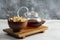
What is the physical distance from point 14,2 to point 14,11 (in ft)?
0.33

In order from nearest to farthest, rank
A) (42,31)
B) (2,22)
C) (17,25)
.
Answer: (17,25), (42,31), (2,22)

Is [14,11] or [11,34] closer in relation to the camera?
[11,34]

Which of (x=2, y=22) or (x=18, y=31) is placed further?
(x=2, y=22)

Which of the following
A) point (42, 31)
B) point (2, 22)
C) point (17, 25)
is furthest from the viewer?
point (2, 22)

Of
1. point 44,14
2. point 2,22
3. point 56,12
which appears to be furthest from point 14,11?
point 56,12

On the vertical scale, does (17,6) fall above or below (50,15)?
above

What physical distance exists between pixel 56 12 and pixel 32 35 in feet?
2.21

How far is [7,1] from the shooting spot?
5.92 ft

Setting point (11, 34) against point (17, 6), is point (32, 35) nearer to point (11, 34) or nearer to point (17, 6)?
point (11, 34)

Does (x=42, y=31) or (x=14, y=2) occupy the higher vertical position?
(x=14, y=2)

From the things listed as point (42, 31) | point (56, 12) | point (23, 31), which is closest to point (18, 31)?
point (23, 31)

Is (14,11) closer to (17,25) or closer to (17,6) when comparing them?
(17,6)

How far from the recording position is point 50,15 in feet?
6.09

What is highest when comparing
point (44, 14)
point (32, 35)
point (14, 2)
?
point (14, 2)
